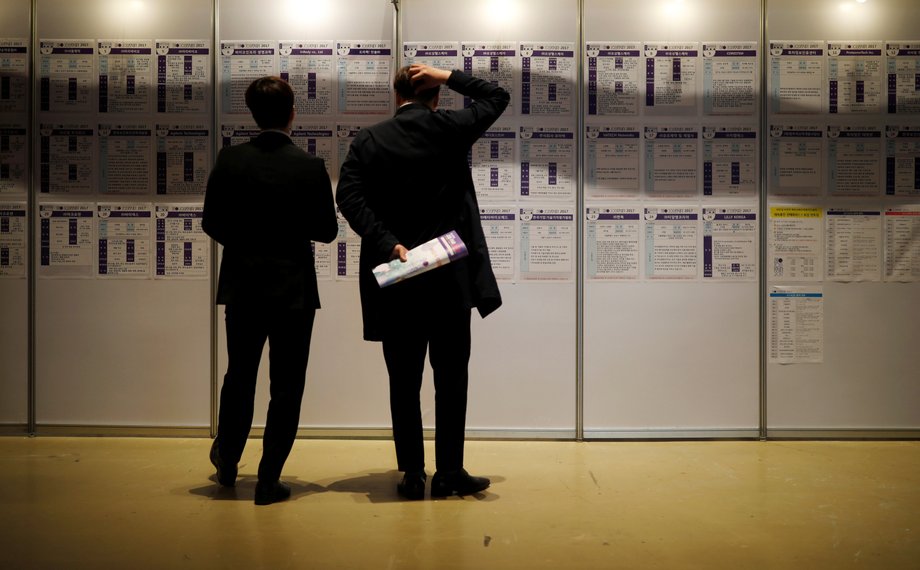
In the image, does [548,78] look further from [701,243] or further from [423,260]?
[423,260]

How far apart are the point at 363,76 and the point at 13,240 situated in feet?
6.88

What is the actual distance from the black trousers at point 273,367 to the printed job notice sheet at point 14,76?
2.20 meters

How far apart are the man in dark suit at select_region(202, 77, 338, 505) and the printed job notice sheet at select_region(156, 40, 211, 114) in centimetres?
141

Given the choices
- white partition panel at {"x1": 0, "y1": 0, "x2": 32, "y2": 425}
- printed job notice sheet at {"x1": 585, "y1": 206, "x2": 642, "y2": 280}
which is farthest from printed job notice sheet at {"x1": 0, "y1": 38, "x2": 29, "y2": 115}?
printed job notice sheet at {"x1": 585, "y1": 206, "x2": 642, "y2": 280}

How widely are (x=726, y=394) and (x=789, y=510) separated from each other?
1361mm

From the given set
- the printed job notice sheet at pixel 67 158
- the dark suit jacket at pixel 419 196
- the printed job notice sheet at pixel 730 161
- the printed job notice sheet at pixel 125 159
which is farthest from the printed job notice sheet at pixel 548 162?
the printed job notice sheet at pixel 67 158

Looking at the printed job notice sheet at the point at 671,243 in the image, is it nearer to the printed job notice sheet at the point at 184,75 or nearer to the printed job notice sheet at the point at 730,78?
the printed job notice sheet at the point at 730,78

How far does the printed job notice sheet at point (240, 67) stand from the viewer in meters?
4.38

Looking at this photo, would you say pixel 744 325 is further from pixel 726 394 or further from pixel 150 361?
pixel 150 361

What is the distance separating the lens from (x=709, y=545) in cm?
263

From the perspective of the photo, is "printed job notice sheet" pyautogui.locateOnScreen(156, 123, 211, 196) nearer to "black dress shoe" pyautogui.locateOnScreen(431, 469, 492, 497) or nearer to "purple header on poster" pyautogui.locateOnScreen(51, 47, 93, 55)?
"purple header on poster" pyautogui.locateOnScreen(51, 47, 93, 55)

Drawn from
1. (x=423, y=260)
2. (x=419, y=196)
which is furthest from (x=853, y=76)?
(x=423, y=260)

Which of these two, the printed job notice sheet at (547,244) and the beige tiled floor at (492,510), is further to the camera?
the printed job notice sheet at (547,244)

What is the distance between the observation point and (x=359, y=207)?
3094 millimetres
